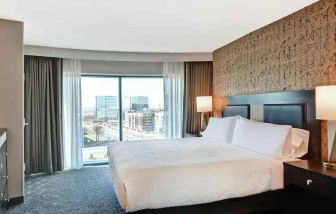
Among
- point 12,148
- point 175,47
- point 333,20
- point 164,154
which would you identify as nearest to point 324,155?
point 333,20

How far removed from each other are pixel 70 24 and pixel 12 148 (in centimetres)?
181

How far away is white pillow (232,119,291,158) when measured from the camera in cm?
289

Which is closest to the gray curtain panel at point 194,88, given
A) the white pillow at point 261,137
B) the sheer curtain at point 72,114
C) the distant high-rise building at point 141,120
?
the distant high-rise building at point 141,120

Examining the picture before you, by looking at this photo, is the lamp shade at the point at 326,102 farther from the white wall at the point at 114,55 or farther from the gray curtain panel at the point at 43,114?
the gray curtain panel at the point at 43,114

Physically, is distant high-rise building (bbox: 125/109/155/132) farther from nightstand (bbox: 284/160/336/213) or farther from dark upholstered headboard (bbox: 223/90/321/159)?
nightstand (bbox: 284/160/336/213)

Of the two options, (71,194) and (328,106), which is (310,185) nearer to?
(328,106)

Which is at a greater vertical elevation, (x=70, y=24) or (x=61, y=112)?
(x=70, y=24)

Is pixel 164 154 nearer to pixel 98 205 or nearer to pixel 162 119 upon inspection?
pixel 98 205

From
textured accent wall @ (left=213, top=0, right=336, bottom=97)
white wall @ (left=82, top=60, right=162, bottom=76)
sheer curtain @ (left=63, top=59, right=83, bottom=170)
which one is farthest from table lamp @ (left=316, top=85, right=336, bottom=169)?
sheer curtain @ (left=63, top=59, right=83, bottom=170)

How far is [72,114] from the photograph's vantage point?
16.9 ft

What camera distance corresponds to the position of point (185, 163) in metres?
2.62

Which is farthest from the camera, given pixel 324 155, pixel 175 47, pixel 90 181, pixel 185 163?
pixel 175 47

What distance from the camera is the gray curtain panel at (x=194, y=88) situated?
5.76 metres

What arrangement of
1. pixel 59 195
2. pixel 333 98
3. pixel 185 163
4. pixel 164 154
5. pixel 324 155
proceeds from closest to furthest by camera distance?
pixel 333 98 < pixel 185 163 < pixel 324 155 < pixel 164 154 < pixel 59 195
